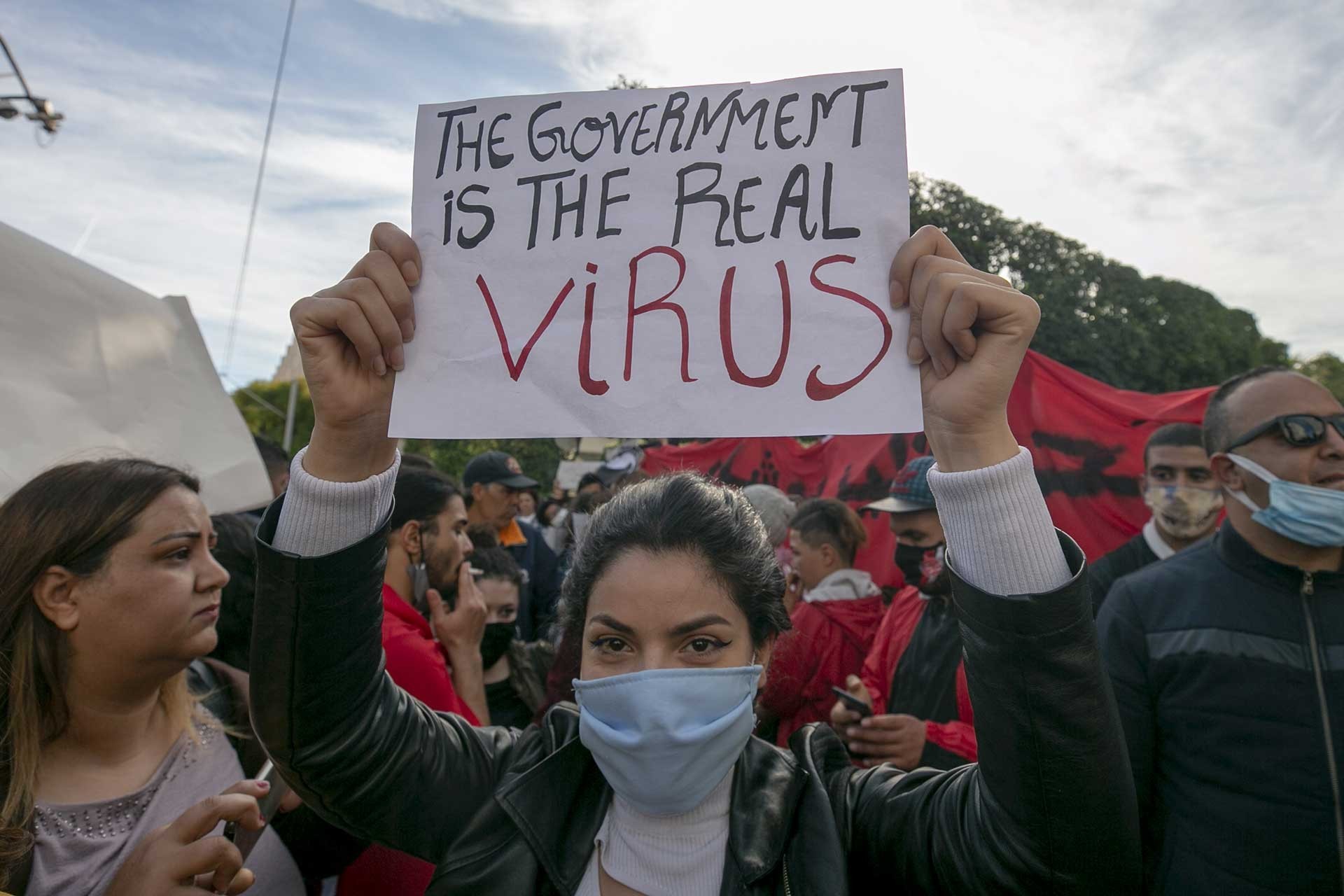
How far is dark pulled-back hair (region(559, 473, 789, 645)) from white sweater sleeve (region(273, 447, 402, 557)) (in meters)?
0.51

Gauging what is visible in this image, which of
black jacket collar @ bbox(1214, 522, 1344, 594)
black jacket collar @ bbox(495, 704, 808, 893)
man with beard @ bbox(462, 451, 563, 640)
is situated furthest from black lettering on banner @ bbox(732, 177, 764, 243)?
man with beard @ bbox(462, 451, 563, 640)

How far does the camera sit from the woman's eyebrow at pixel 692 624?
166cm

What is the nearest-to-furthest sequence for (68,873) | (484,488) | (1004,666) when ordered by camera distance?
(1004,666), (68,873), (484,488)

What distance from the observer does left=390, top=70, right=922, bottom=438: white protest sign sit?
148cm

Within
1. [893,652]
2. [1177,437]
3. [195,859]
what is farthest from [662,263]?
[1177,437]

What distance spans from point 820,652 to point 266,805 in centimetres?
216

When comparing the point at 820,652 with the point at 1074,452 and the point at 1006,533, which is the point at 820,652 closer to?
the point at 1006,533

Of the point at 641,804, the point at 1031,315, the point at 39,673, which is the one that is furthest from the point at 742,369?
the point at 39,673

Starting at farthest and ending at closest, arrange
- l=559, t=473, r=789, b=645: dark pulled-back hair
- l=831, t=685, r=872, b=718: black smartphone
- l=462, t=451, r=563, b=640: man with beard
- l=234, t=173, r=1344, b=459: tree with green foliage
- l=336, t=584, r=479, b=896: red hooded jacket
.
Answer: l=234, t=173, r=1344, b=459: tree with green foliage → l=462, t=451, r=563, b=640: man with beard → l=831, t=685, r=872, b=718: black smartphone → l=336, t=584, r=479, b=896: red hooded jacket → l=559, t=473, r=789, b=645: dark pulled-back hair

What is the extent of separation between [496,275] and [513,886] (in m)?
1.07

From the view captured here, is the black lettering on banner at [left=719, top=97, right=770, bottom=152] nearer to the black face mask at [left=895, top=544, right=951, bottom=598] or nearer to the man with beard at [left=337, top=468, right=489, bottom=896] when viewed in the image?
the black face mask at [left=895, top=544, right=951, bottom=598]

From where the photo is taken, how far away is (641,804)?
161 cm

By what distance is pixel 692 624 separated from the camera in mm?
1667

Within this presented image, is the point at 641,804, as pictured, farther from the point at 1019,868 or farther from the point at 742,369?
the point at 742,369
